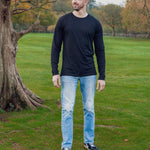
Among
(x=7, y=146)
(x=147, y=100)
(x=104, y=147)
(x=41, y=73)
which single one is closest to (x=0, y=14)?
(x=7, y=146)

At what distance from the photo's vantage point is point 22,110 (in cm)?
794

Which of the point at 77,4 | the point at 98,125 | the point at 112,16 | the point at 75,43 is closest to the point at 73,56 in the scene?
the point at 75,43

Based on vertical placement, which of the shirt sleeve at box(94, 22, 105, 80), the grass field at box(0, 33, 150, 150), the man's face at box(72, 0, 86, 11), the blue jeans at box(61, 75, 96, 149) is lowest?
the grass field at box(0, 33, 150, 150)

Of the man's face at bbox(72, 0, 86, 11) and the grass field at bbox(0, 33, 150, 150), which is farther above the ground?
the man's face at bbox(72, 0, 86, 11)

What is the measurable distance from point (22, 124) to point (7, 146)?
1.38 m

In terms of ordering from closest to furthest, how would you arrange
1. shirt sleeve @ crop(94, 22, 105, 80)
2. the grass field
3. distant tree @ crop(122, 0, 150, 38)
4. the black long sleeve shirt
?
the black long sleeve shirt, shirt sleeve @ crop(94, 22, 105, 80), the grass field, distant tree @ crop(122, 0, 150, 38)

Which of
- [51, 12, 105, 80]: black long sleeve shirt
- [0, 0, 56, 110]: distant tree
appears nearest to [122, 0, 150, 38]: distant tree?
[0, 0, 56, 110]: distant tree

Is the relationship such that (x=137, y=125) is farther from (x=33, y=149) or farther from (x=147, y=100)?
(x=147, y=100)

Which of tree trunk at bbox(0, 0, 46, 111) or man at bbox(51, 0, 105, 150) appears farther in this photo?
tree trunk at bbox(0, 0, 46, 111)

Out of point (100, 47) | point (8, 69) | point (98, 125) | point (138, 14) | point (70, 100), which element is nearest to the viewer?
point (70, 100)

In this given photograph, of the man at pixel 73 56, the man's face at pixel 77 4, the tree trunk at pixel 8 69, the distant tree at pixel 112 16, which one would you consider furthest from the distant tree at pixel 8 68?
the distant tree at pixel 112 16

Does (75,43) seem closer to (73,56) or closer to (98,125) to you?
(73,56)

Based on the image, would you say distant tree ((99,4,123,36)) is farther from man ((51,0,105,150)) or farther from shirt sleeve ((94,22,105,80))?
man ((51,0,105,150))

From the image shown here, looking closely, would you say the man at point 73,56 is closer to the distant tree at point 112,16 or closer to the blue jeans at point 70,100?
the blue jeans at point 70,100
